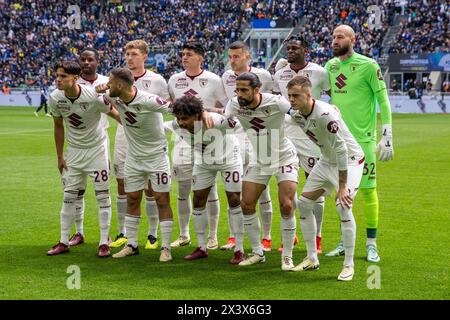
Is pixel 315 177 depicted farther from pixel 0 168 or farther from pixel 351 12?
pixel 351 12

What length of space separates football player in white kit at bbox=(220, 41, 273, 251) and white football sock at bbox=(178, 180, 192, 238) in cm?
60

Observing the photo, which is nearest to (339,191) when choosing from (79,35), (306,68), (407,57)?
(306,68)

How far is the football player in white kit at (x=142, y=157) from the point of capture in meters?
7.97

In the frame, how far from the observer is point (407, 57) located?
45656mm

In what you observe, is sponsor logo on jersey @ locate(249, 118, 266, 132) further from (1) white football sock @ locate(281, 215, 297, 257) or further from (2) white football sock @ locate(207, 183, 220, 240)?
(2) white football sock @ locate(207, 183, 220, 240)

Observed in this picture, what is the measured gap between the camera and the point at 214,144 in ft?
26.5

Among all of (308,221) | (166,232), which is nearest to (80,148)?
(166,232)

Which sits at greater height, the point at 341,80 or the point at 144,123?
the point at 341,80

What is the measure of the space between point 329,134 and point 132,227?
279 centimetres

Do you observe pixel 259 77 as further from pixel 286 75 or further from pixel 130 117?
pixel 130 117

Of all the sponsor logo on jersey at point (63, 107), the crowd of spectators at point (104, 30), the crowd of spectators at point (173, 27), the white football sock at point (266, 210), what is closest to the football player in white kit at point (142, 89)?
the sponsor logo on jersey at point (63, 107)

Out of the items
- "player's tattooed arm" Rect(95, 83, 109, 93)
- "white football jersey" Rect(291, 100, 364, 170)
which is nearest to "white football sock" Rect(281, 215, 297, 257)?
"white football jersey" Rect(291, 100, 364, 170)

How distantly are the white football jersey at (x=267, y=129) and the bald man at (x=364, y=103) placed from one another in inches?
37.8

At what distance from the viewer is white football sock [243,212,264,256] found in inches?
307
